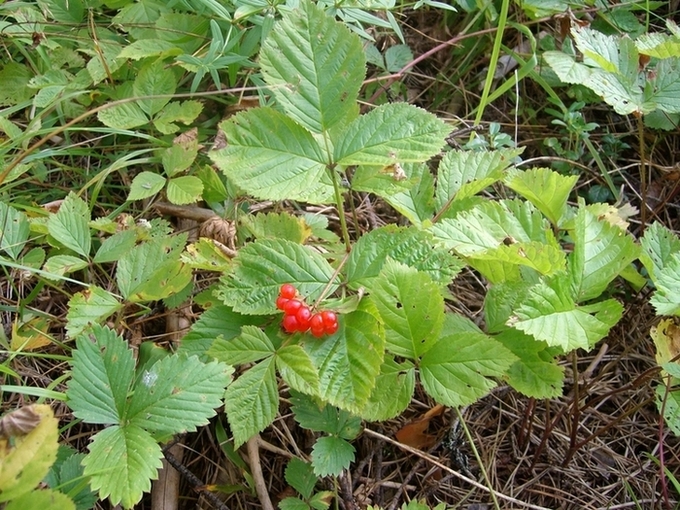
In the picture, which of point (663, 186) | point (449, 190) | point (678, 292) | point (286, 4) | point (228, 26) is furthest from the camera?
point (663, 186)

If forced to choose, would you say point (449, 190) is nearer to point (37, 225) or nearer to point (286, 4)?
point (286, 4)

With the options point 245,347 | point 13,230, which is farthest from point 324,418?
point 13,230

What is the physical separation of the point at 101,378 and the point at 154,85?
125cm

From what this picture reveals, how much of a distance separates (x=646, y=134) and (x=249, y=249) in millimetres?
2046

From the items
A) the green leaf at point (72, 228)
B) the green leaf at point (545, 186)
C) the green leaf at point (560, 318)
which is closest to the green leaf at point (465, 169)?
the green leaf at point (545, 186)

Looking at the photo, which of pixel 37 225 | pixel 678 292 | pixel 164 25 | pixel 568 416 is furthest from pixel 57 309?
pixel 678 292

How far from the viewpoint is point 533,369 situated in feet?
5.24

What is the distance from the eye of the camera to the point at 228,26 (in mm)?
2299

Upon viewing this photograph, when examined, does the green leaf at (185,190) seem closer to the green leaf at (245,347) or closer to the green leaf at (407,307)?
the green leaf at (245,347)

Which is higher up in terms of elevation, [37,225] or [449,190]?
[449,190]

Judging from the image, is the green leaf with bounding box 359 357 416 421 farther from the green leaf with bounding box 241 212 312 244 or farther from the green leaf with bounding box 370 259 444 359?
the green leaf with bounding box 241 212 312 244

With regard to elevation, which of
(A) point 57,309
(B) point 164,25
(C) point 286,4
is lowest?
(A) point 57,309

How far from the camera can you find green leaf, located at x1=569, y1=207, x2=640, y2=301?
5.30 feet

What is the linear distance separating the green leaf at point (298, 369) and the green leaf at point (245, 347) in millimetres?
47
